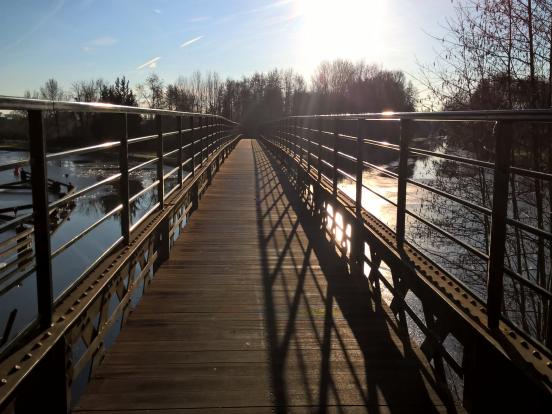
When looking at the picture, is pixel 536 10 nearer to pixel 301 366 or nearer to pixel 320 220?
pixel 320 220

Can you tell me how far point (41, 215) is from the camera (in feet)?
7.20

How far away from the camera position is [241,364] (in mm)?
3080

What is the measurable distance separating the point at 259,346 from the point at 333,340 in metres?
0.49

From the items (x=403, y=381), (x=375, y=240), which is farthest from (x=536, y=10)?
(x=403, y=381)

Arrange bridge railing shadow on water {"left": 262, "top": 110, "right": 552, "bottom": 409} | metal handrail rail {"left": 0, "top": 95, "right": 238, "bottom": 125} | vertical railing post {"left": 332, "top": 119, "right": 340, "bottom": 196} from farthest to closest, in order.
Answer: vertical railing post {"left": 332, "top": 119, "right": 340, "bottom": 196}, bridge railing shadow on water {"left": 262, "top": 110, "right": 552, "bottom": 409}, metal handrail rail {"left": 0, "top": 95, "right": 238, "bottom": 125}

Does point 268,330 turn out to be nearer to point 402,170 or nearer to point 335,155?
point 402,170

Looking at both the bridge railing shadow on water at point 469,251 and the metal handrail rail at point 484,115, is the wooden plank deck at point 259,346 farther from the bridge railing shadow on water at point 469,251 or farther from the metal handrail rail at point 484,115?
the metal handrail rail at point 484,115

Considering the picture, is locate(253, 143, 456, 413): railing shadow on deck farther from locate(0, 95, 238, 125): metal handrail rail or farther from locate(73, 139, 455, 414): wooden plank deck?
locate(0, 95, 238, 125): metal handrail rail

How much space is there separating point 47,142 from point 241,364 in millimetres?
1633

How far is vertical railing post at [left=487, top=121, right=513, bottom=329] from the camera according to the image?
2242 mm

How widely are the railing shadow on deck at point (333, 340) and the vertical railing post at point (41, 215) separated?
1.20m

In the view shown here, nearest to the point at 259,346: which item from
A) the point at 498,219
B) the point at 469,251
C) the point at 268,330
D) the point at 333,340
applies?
the point at 268,330

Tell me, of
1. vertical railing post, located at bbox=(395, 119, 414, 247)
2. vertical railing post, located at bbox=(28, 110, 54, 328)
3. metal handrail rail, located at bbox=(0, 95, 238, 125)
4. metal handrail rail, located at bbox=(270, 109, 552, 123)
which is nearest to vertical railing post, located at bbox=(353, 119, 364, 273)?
metal handrail rail, located at bbox=(270, 109, 552, 123)

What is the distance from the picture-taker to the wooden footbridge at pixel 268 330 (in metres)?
2.19
